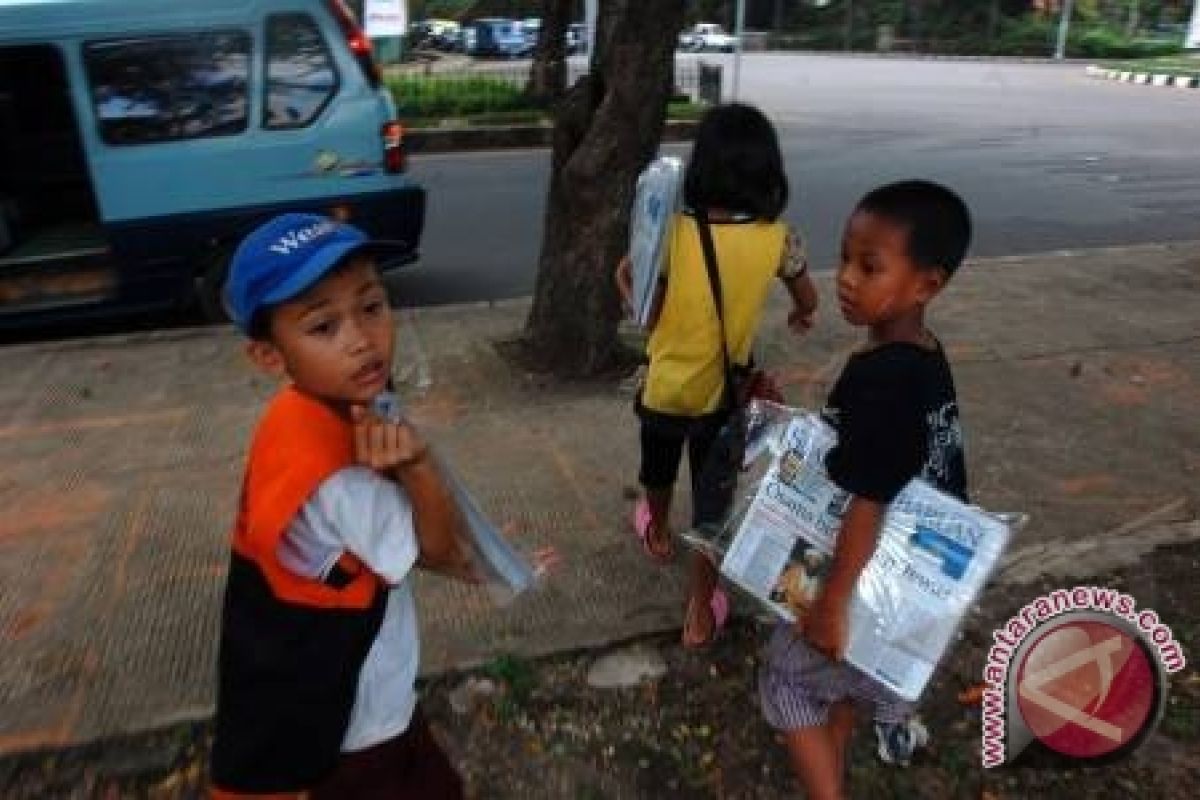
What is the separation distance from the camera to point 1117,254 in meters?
7.38

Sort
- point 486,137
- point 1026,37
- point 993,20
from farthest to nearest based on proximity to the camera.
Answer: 1. point 993,20
2. point 1026,37
3. point 486,137

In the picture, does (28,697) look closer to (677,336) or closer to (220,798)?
(220,798)

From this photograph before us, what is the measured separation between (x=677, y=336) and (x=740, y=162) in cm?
47

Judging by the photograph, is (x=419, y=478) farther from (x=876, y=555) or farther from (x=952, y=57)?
(x=952, y=57)

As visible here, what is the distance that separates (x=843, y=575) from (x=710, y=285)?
1031 millimetres

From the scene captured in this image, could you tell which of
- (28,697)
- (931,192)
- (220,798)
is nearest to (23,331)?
(28,697)

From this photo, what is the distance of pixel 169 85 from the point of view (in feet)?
19.0

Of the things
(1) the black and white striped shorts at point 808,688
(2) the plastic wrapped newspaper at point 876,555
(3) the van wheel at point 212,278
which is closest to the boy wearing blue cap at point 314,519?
(2) the plastic wrapped newspaper at point 876,555

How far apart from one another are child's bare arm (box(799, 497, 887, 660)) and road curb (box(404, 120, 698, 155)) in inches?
489

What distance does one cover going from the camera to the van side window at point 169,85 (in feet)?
18.7

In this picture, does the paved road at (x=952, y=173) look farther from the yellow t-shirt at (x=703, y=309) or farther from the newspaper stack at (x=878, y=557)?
the newspaper stack at (x=878, y=557)

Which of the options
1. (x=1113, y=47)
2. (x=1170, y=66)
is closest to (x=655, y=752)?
(x=1170, y=66)
